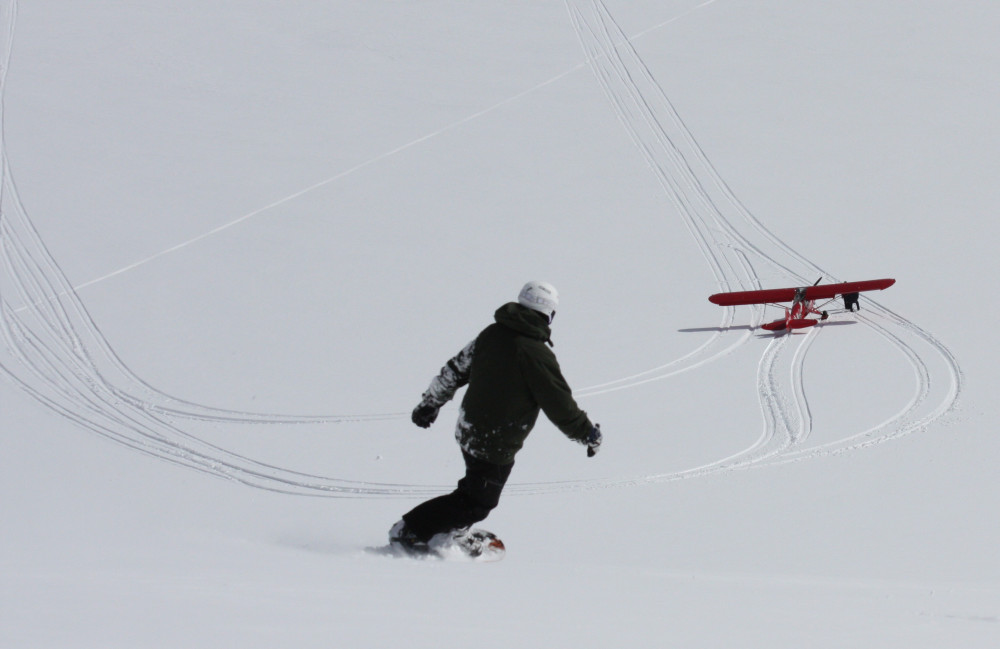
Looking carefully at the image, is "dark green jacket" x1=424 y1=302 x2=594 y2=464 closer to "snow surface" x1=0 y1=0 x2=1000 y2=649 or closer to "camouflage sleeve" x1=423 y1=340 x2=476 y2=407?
"camouflage sleeve" x1=423 y1=340 x2=476 y2=407

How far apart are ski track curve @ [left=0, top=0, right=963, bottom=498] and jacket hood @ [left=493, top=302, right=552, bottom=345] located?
7.20 feet

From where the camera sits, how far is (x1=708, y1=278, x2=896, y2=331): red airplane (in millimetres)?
9422

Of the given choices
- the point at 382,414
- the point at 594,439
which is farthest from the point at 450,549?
the point at 382,414

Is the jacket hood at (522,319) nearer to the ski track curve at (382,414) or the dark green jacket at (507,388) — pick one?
the dark green jacket at (507,388)

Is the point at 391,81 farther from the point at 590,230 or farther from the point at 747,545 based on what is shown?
the point at 747,545

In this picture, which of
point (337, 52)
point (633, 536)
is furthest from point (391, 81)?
point (633, 536)

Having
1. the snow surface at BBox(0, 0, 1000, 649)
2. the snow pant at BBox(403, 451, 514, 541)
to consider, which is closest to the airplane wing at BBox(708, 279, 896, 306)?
the snow surface at BBox(0, 0, 1000, 649)

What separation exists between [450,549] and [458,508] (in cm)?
18

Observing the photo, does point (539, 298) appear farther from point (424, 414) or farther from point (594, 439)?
point (424, 414)

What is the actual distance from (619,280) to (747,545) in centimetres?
562

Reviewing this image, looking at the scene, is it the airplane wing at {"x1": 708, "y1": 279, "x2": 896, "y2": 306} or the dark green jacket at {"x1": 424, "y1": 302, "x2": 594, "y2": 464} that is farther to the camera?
the airplane wing at {"x1": 708, "y1": 279, "x2": 896, "y2": 306}

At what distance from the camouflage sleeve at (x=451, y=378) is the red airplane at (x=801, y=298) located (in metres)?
5.77

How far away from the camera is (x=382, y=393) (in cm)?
770

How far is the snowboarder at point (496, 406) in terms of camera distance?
13.1ft
